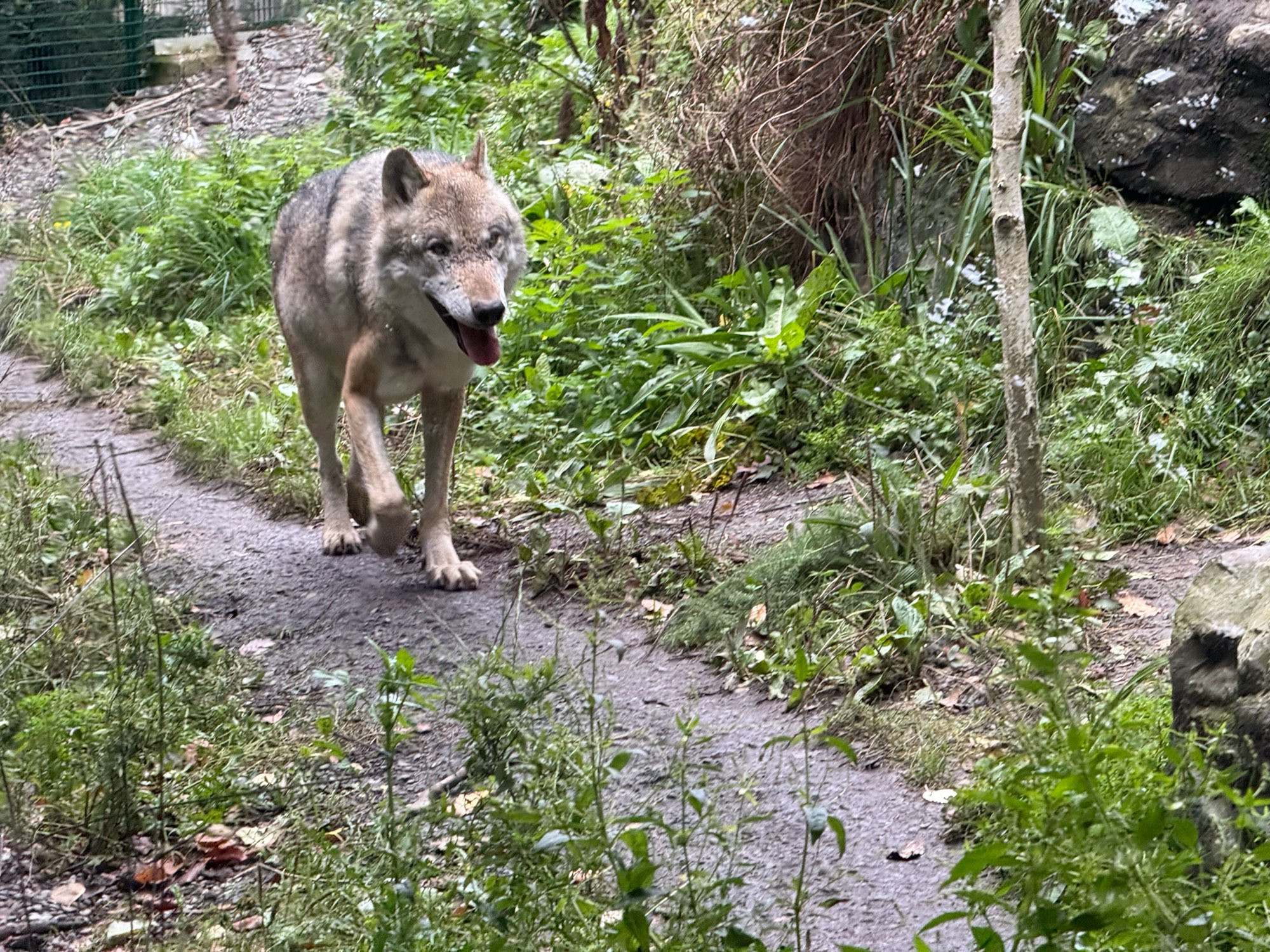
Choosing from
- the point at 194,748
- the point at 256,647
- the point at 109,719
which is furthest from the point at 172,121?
the point at 109,719

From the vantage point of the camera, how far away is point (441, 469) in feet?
19.3

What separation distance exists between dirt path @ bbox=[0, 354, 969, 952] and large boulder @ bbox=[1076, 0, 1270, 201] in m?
3.55

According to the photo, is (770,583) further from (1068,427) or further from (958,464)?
(1068,427)

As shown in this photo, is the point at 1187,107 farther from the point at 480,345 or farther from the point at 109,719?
the point at 109,719

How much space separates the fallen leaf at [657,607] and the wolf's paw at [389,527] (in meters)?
1.06

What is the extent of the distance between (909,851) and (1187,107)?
4519 millimetres

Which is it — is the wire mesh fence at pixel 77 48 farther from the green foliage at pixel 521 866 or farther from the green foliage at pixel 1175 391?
the green foliage at pixel 521 866

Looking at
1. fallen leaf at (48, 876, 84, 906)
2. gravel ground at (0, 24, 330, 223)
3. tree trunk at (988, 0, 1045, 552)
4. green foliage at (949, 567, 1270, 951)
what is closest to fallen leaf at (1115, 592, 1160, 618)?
tree trunk at (988, 0, 1045, 552)

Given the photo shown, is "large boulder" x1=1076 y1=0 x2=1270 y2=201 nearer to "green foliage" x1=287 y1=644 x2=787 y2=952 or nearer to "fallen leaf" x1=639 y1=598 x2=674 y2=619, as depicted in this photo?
"fallen leaf" x1=639 y1=598 x2=674 y2=619

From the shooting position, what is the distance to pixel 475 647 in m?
5.10

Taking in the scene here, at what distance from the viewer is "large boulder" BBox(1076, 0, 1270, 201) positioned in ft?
20.7

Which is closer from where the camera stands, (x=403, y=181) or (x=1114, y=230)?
(x=403, y=181)

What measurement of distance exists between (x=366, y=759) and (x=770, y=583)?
1643 mm

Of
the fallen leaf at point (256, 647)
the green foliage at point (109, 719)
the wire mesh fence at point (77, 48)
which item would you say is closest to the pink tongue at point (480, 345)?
the fallen leaf at point (256, 647)
